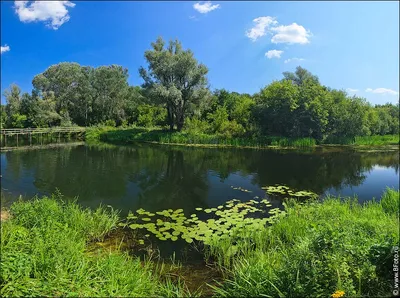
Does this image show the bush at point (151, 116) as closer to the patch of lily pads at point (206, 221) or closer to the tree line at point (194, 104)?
the tree line at point (194, 104)

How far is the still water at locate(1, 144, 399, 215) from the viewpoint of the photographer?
478 inches

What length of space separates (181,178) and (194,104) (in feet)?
83.3

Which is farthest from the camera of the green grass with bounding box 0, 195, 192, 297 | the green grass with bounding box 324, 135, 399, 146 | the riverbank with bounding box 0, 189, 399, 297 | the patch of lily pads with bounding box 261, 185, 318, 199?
the green grass with bounding box 324, 135, 399, 146

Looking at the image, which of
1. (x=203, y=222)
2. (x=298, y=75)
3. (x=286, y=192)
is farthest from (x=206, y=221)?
(x=298, y=75)

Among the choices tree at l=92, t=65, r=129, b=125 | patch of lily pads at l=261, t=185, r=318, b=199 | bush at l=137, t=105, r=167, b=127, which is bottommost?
patch of lily pads at l=261, t=185, r=318, b=199

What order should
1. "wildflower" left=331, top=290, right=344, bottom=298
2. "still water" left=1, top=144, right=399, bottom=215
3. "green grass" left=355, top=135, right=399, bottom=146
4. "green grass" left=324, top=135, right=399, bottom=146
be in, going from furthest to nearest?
1. "green grass" left=355, top=135, right=399, bottom=146
2. "green grass" left=324, top=135, right=399, bottom=146
3. "still water" left=1, top=144, right=399, bottom=215
4. "wildflower" left=331, top=290, right=344, bottom=298

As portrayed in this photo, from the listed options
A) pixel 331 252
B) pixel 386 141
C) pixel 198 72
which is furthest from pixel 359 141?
pixel 331 252

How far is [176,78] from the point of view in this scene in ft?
130

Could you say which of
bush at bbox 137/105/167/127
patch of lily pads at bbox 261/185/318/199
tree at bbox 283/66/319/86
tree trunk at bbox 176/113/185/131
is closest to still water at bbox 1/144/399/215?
patch of lily pads at bbox 261/185/318/199

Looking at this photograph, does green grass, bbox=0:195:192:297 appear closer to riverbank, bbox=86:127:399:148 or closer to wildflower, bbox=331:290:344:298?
wildflower, bbox=331:290:344:298

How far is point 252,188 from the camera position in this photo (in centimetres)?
1385

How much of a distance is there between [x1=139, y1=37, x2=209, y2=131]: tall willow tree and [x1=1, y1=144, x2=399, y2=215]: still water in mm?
16167

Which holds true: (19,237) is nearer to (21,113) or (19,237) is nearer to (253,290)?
(253,290)

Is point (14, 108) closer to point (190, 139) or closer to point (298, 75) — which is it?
point (190, 139)
